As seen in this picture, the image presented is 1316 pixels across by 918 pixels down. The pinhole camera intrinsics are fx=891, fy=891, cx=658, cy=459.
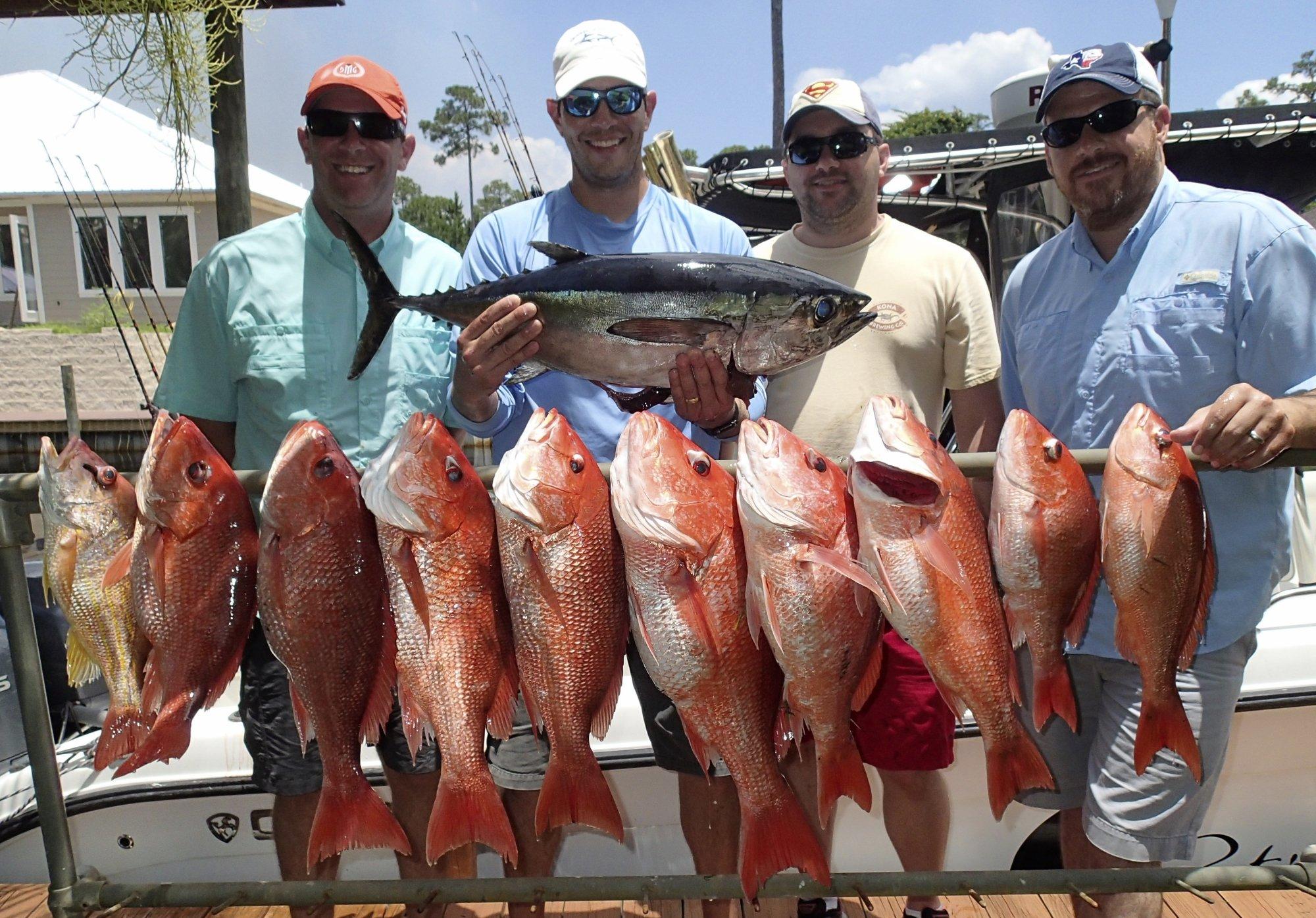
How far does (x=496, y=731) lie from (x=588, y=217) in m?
1.69

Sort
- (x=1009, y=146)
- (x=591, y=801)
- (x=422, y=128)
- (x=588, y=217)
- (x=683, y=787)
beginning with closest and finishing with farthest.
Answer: (x=591, y=801)
(x=683, y=787)
(x=588, y=217)
(x=1009, y=146)
(x=422, y=128)

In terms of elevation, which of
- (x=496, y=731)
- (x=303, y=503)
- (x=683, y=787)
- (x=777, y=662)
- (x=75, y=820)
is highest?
(x=303, y=503)

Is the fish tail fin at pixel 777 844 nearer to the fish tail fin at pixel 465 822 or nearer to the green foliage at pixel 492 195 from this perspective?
the fish tail fin at pixel 465 822

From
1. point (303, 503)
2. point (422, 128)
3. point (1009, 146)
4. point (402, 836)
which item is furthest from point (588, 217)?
point (422, 128)

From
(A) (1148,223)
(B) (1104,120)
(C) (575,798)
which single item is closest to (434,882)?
(C) (575,798)

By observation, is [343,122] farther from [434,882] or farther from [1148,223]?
[1148,223]

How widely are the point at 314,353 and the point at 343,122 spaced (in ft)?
2.42

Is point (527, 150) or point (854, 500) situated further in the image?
point (527, 150)

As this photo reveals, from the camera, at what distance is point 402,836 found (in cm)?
180

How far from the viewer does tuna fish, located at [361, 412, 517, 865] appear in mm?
1745

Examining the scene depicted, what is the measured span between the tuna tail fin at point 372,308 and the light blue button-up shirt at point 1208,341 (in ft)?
6.27

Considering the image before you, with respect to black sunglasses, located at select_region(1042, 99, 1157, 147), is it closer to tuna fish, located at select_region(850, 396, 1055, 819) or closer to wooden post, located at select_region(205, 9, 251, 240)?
tuna fish, located at select_region(850, 396, 1055, 819)

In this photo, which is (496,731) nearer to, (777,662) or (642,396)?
(777,662)

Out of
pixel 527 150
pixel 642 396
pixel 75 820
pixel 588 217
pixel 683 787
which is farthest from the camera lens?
pixel 527 150
